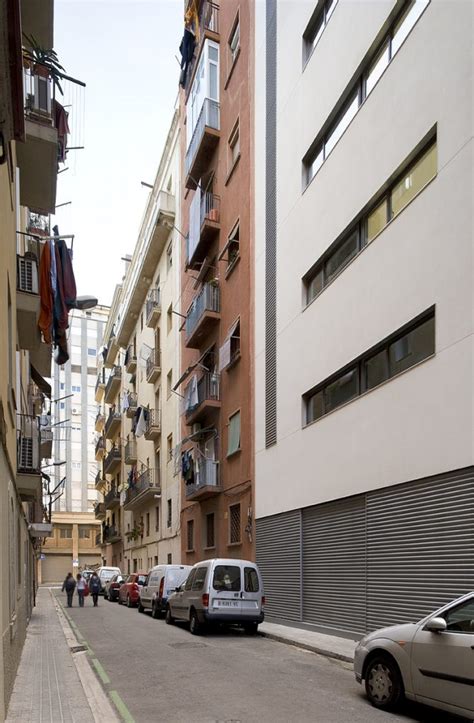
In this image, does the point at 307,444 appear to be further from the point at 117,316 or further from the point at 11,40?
the point at 117,316

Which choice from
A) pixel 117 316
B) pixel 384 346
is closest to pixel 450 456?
pixel 384 346

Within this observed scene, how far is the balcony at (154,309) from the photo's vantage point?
1601 inches

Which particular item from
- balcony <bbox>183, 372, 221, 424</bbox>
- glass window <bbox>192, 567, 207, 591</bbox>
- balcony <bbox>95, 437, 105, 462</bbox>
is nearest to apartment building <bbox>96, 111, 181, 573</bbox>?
balcony <bbox>183, 372, 221, 424</bbox>

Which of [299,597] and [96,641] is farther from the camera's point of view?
[299,597]

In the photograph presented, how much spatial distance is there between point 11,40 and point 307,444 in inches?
553

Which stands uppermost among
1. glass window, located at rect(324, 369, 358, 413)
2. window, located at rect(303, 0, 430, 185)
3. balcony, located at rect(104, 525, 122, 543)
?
window, located at rect(303, 0, 430, 185)

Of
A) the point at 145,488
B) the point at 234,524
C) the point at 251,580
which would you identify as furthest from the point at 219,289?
the point at 145,488

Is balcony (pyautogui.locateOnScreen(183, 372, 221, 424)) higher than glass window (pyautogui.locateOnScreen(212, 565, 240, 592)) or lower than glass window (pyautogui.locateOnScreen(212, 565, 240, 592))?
higher

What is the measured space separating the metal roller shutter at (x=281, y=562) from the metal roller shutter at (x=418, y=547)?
436 cm

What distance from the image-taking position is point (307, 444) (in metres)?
18.3

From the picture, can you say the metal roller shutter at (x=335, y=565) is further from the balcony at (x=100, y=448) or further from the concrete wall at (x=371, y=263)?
the balcony at (x=100, y=448)

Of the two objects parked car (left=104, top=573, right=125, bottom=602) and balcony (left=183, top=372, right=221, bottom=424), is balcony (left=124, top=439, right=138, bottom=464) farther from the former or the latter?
balcony (left=183, top=372, right=221, bottom=424)

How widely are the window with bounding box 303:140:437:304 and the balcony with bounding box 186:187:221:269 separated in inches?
391

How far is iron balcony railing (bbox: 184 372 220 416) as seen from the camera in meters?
27.6
